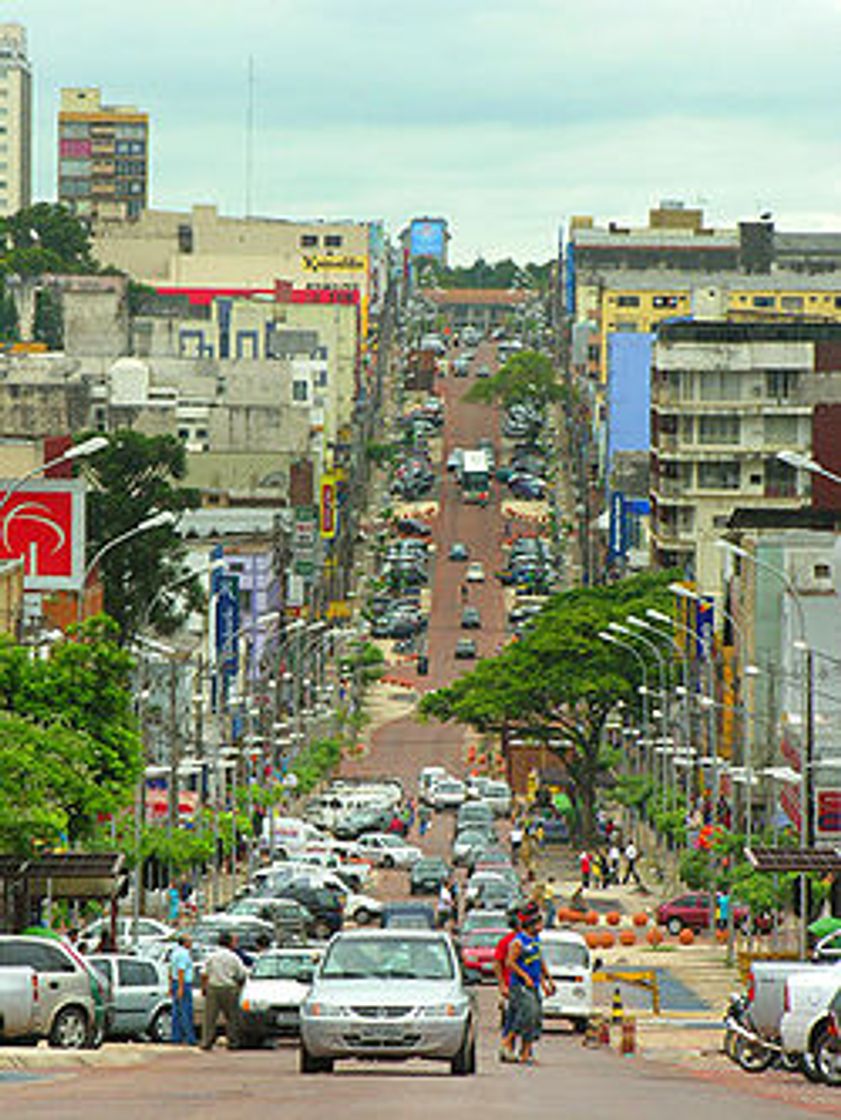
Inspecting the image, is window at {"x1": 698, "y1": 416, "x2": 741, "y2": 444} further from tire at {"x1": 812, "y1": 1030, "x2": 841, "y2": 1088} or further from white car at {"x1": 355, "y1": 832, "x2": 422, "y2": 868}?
tire at {"x1": 812, "y1": 1030, "x2": 841, "y2": 1088}

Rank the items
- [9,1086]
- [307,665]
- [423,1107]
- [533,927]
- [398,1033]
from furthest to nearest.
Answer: [307,665], [533,927], [398,1033], [9,1086], [423,1107]

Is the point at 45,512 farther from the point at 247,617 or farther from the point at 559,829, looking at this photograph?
the point at 247,617

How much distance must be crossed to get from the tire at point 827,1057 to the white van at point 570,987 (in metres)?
15.3

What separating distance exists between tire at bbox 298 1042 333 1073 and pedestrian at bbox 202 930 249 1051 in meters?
7.56

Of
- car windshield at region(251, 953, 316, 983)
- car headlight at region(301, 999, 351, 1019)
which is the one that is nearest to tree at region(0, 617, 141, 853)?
car windshield at region(251, 953, 316, 983)

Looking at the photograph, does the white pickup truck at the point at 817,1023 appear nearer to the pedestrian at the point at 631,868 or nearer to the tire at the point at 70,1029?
the tire at the point at 70,1029

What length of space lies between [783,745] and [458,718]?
2851 centimetres

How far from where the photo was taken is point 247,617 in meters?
167

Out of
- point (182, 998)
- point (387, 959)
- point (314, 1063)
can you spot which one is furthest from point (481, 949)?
point (314, 1063)

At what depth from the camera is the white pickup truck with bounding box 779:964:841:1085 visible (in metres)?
35.9

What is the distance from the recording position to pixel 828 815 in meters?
89.5

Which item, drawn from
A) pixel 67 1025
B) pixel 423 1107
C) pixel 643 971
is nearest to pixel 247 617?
pixel 643 971

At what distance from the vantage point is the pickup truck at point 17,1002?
38.6 metres

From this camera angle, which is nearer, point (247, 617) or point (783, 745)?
point (783, 745)
